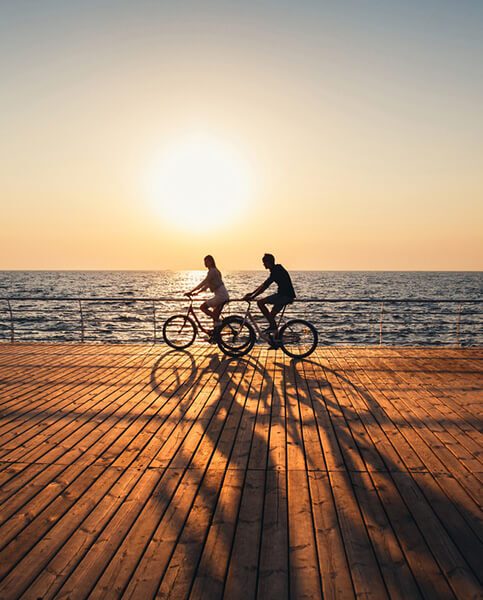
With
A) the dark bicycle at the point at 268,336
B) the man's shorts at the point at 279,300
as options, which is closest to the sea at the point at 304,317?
the dark bicycle at the point at 268,336

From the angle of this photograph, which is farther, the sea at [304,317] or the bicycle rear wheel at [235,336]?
the sea at [304,317]

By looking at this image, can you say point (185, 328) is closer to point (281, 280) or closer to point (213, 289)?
point (213, 289)

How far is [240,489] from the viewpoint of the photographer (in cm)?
340

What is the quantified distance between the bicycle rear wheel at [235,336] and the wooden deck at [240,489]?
71.2 inches

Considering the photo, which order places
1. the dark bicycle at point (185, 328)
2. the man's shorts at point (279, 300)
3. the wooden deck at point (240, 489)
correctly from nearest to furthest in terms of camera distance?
the wooden deck at point (240, 489)
the man's shorts at point (279, 300)
the dark bicycle at point (185, 328)

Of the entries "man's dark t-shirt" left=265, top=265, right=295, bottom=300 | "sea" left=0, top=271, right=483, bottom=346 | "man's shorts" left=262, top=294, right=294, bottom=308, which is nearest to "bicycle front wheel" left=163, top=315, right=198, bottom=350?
"sea" left=0, top=271, right=483, bottom=346

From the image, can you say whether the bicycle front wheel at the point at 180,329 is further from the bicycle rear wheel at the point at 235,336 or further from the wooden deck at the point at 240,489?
the wooden deck at the point at 240,489

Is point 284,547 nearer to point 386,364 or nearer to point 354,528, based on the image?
point 354,528

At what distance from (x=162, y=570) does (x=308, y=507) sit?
3.87 feet

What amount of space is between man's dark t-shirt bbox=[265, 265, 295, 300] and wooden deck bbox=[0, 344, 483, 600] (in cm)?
188

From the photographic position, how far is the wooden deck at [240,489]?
2428 millimetres

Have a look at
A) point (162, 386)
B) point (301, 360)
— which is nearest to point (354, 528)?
point (162, 386)

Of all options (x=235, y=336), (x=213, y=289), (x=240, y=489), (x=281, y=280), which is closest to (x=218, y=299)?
(x=213, y=289)

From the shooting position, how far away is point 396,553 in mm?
2615
